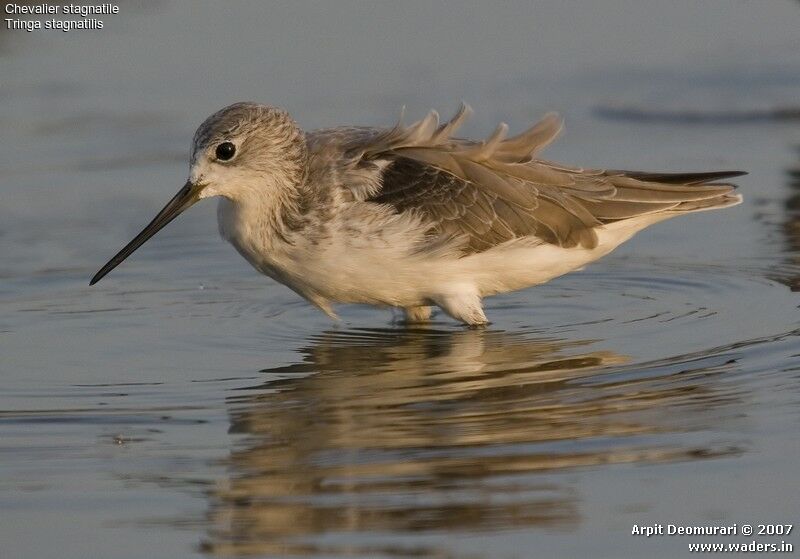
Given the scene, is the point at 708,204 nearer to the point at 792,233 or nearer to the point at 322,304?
the point at 792,233

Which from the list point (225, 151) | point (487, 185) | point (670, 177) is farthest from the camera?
point (670, 177)

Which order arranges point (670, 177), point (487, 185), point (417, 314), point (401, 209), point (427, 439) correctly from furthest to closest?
point (670, 177)
point (417, 314)
point (487, 185)
point (401, 209)
point (427, 439)

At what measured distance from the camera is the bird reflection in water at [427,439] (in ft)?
21.1

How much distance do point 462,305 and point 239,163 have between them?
1594 mm

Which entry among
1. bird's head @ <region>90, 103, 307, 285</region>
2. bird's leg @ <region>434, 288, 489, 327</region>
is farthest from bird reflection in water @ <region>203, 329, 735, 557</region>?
bird's head @ <region>90, 103, 307, 285</region>

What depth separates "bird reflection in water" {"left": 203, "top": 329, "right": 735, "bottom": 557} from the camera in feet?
21.1

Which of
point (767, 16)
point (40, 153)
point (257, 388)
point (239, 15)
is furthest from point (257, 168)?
point (767, 16)

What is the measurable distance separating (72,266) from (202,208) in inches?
74.7

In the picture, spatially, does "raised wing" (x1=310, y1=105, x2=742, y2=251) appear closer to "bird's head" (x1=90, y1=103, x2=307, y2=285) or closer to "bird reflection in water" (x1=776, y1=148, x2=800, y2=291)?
"bird's head" (x1=90, y1=103, x2=307, y2=285)

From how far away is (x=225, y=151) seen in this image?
9734 millimetres

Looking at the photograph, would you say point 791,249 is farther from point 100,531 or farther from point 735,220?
point 100,531

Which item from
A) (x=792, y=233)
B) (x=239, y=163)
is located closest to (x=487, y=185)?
(x=239, y=163)

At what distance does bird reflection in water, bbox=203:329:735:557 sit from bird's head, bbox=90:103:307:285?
39.5 inches

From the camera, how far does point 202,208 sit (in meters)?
13.2
